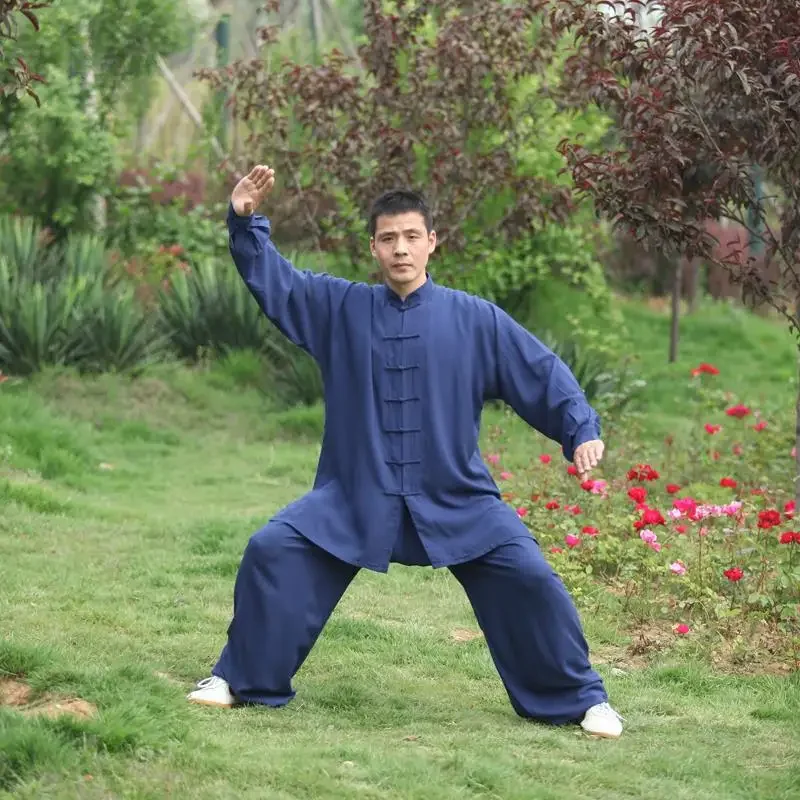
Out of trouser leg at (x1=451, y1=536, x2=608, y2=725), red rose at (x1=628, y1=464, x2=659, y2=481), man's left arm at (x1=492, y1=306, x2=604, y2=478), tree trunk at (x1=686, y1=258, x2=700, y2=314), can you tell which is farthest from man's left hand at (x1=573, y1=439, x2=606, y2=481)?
tree trunk at (x1=686, y1=258, x2=700, y2=314)

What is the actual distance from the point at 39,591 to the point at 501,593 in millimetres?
2539

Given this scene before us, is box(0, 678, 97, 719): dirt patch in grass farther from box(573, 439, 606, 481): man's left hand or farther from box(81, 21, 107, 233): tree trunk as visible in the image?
box(81, 21, 107, 233): tree trunk

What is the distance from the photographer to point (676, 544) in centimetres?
761

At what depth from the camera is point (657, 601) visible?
697cm

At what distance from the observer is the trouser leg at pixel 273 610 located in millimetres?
5273

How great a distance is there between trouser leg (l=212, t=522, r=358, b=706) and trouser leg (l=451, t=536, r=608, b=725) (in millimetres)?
480

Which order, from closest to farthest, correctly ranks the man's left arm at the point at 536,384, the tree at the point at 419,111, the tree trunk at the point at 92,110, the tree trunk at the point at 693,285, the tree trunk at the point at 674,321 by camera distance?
the man's left arm at the point at 536,384, the tree at the point at 419,111, the tree trunk at the point at 674,321, the tree trunk at the point at 92,110, the tree trunk at the point at 693,285

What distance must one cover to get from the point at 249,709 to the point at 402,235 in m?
1.62

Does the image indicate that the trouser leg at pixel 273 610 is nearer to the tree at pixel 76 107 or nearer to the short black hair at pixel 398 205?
the short black hair at pixel 398 205

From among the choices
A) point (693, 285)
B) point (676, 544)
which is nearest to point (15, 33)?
point (676, 544)

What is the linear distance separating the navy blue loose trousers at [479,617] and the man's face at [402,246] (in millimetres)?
866

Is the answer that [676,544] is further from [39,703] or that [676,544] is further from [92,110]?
[92,110]

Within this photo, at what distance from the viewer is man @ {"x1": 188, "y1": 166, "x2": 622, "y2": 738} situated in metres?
5.27

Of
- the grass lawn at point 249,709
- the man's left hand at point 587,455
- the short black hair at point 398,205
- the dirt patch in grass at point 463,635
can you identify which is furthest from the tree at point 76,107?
the man's left hand at point 587,455
